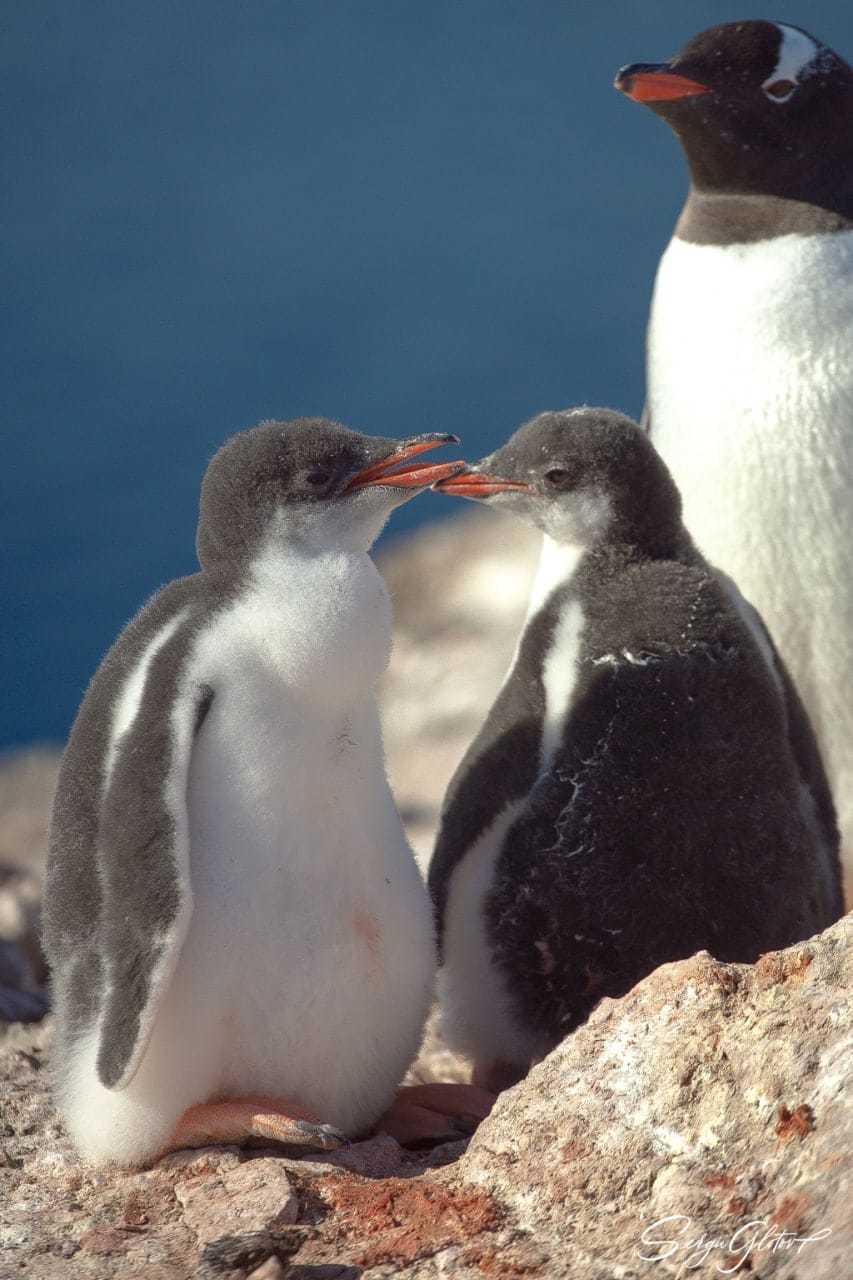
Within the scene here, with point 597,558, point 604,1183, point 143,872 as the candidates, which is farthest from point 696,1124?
point 597,558

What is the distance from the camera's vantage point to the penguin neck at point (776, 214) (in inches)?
143

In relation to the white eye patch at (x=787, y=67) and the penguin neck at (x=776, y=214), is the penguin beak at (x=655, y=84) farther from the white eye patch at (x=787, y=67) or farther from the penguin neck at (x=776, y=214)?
the penguin neck at (x=776, y=214)

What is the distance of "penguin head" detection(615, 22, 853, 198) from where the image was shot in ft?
11.8

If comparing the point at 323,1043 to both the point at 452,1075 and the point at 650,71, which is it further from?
the point at 650,71

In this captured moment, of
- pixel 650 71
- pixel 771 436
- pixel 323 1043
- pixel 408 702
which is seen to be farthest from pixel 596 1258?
pixel 408 702

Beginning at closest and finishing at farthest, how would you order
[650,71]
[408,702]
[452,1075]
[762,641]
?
1. [762,641]
2. [452,1075]
3. [650,71]
4. [408,702]

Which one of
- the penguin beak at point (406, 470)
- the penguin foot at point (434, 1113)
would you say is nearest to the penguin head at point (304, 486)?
the penguin beak at point (406, 470)

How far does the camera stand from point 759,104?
142 inches

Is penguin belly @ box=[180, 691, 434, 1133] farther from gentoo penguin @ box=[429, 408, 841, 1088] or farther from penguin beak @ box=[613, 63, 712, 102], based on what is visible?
penguin beak @ box=[613, 63, 712, 102]

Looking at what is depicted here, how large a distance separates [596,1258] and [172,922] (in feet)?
2.32

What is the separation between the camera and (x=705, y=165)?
3.72 m

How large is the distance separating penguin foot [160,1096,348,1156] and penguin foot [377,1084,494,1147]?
21 cm

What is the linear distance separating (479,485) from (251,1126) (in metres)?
1.11

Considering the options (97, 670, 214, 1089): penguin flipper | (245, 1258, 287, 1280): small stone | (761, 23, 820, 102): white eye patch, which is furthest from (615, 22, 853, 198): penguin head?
(245, 1258, 287, 1280): small stone
